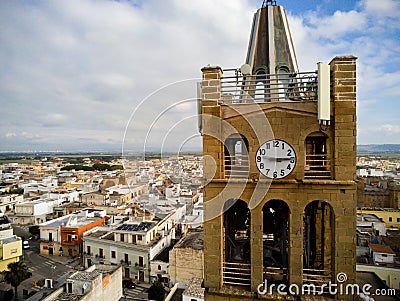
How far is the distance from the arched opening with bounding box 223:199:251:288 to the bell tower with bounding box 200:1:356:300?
2.2 inches

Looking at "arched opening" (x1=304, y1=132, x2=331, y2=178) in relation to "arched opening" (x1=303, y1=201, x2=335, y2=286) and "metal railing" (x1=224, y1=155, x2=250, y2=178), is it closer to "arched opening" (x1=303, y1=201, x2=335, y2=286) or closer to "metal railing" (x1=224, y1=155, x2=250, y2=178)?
"arched opening" (x1=303, y1=201, x2=335, y2=286)

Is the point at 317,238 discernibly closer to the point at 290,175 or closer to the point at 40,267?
the point at 290,175

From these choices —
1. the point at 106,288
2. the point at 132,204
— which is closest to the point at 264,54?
the point at 106,288

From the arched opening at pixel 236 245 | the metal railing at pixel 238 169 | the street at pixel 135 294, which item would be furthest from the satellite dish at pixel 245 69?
the street at pixel 135 294

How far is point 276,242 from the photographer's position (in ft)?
28.5

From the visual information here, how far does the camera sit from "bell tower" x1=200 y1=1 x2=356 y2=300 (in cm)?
679

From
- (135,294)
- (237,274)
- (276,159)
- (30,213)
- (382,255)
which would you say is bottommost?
(135,294)

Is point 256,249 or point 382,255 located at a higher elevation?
point 256,249

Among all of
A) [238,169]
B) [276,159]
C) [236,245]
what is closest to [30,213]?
[236,245]

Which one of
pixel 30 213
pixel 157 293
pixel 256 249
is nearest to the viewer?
pixel 256 249

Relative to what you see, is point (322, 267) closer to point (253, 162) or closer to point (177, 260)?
point (253, 162)

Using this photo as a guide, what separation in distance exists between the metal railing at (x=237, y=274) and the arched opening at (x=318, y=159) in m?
2.80

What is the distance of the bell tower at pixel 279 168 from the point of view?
679 centimetres

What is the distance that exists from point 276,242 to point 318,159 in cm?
271
